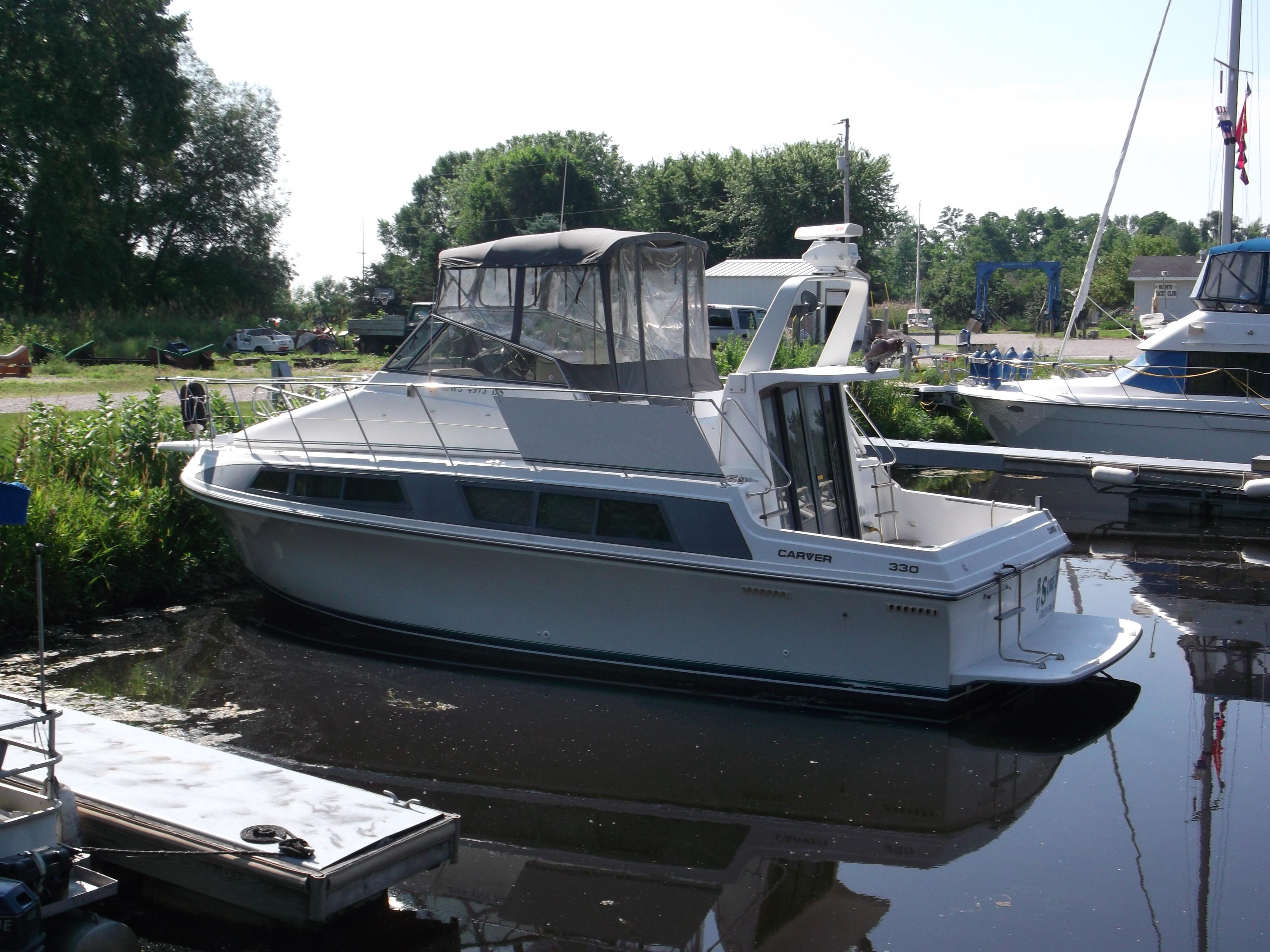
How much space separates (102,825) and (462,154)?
270 ft

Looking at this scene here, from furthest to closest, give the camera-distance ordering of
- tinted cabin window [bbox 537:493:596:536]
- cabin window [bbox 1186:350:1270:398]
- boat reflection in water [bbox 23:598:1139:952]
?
cabin window [bbox 1186:350:1270:398] < tinted cabin window [bbox 537:493:596:536] < boat reflection in water [bbox 23:598:1139:952]

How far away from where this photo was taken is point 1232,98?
19.2 m

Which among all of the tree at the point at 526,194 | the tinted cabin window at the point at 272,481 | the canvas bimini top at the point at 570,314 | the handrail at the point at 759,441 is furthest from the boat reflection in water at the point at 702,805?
the tree at the point at 526,194

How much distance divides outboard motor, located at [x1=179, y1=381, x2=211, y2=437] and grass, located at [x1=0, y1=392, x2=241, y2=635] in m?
0.74

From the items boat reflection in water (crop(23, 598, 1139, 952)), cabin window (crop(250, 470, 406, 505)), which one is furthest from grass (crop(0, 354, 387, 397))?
boat reflection in water (crop(23, 598, 1139, 952))

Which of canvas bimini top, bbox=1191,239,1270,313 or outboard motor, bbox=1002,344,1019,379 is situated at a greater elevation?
canvas bimini top, bbox=1191,239,1270,313

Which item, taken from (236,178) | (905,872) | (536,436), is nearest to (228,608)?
(536,436)

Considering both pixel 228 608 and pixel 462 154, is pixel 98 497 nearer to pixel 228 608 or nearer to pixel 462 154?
pixel 228 608

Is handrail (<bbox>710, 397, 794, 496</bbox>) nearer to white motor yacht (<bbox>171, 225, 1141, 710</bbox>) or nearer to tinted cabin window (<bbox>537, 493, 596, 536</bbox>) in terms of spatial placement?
white motor yacht (<bbox>171, 225, 1141, 710</bbox>)

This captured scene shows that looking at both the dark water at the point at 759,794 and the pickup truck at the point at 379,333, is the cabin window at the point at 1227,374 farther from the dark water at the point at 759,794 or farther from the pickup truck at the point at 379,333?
the pickup truck at the point at 379,333

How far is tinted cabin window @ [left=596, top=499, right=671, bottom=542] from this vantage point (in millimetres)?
7945

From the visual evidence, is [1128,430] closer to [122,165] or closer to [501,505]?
[501,505]

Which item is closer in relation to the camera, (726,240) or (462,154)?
(726,240)

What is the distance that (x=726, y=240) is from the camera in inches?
1908
